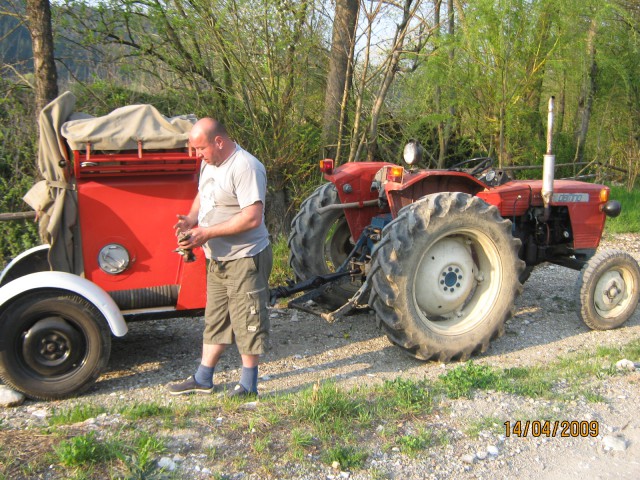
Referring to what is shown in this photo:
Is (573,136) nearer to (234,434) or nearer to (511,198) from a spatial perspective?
(511,198)

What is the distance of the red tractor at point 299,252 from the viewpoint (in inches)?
160

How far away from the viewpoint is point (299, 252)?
5965mm

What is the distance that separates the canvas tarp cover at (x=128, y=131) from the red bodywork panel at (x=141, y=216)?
0.27 feet

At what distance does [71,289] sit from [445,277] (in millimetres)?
2837

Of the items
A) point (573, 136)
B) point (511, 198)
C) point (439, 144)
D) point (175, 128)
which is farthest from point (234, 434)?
point (573, 136)

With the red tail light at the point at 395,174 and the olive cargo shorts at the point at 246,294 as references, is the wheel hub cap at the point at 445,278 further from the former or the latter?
the olive cargo shorts at the point at 246,294

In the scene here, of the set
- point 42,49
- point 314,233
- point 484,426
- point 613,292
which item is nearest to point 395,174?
point 314,233

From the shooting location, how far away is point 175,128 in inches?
172

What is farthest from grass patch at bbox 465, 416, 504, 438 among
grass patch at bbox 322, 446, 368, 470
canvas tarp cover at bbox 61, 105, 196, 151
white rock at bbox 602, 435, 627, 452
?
canvas tarp cover at bbox 61, 105, 196, 151

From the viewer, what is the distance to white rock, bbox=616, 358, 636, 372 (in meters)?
4.54

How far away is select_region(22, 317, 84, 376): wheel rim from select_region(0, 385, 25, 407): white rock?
182mm

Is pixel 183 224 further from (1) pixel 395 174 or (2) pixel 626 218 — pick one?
(2) pixel 626 218

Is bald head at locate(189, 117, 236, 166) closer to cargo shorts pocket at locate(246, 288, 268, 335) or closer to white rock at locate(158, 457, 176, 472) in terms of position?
cargo shorts pocket at locate(246, 288, 268, 335)
